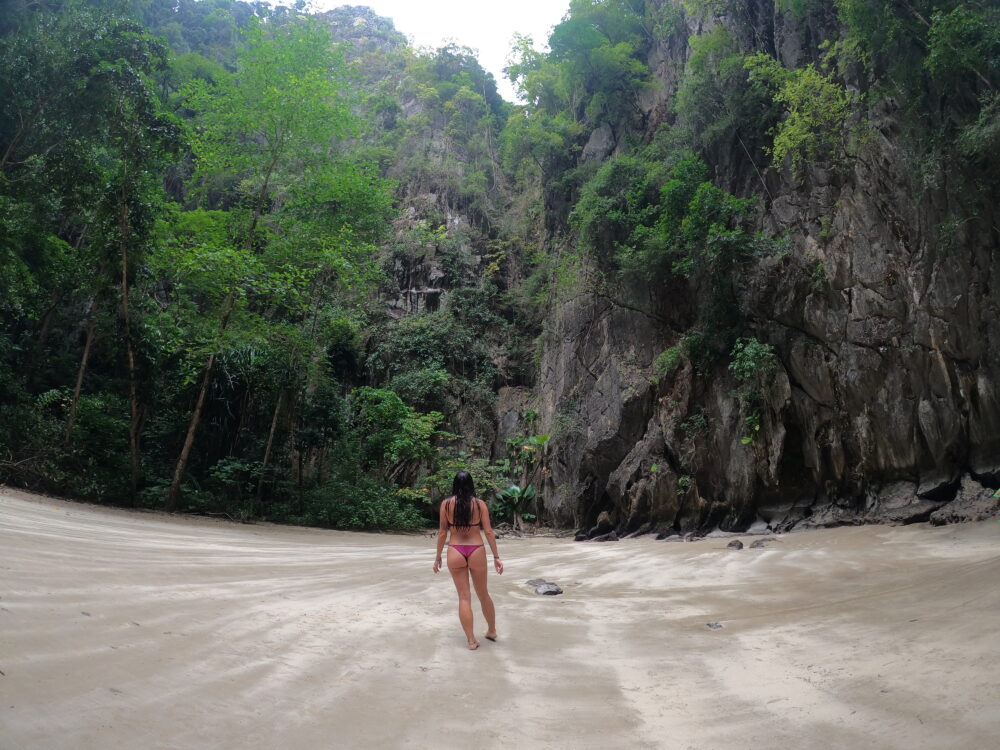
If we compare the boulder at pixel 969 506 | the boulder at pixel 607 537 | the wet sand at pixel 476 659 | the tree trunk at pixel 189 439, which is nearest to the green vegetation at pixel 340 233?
Answer: the tree trunk at pixel 189 439

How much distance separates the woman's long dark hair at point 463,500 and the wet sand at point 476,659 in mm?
776

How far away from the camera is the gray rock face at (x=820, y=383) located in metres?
9.38

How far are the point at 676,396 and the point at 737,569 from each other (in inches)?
325

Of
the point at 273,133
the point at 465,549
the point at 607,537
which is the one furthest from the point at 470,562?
the point at 273,133

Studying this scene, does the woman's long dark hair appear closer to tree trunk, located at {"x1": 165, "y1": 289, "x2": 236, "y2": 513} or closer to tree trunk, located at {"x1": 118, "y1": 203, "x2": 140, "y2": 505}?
tree trunk, located at {"x1": 165, "y1": 289, "x2": 236, "y2": 513}

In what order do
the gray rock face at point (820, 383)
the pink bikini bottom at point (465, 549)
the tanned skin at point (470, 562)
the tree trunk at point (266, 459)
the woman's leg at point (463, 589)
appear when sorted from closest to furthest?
the woman's leg at point (463, 589)
the tanned skin at point (470, 562)
the pink bikini bottom at point (465, 549)
the gray rock face at point (820, 383)
the tree trunk at point (266, 459)

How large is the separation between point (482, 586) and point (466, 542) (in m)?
0.31

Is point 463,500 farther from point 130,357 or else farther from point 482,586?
point 130,357

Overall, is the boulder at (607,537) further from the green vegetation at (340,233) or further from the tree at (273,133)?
the tree at (273,133)

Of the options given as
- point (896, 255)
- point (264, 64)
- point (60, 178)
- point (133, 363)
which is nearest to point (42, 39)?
point (60, 178)

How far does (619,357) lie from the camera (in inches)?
662

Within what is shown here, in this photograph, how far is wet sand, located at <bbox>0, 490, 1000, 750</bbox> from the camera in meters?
2.09

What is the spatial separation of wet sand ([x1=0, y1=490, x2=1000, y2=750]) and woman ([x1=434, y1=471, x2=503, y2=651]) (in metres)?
0.30

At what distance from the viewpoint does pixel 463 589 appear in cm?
372
